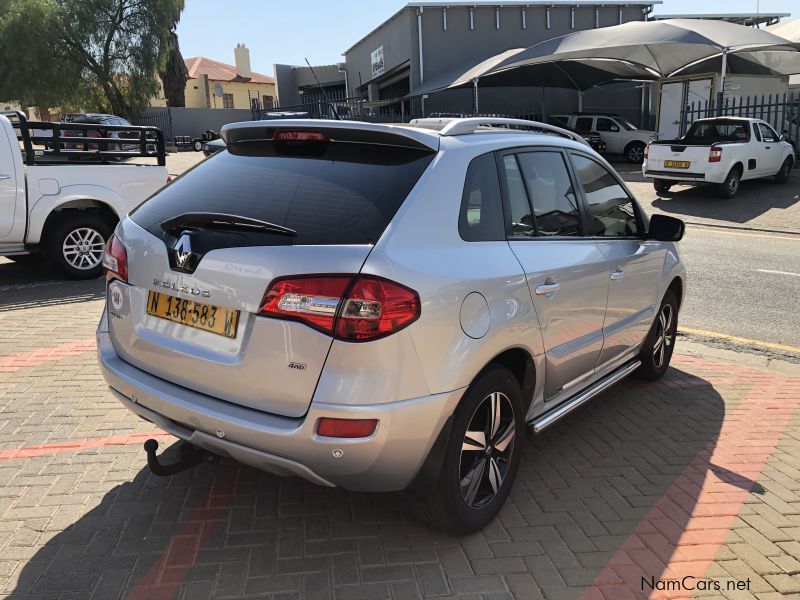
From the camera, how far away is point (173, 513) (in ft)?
10.3

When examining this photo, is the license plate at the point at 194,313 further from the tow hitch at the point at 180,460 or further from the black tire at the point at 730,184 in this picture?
the black tire at the point at 730,184

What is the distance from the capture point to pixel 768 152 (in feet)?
52.0

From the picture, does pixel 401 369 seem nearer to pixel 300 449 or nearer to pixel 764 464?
pixel 300 449

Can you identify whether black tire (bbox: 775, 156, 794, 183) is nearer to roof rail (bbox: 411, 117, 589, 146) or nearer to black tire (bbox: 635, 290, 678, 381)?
black tire (bbox: 635, 290, 678, 381)

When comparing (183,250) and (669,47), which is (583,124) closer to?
(669,47)

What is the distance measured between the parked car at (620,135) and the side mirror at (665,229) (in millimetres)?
21651

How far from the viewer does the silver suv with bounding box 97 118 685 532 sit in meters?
2.47

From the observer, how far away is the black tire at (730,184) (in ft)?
49.7

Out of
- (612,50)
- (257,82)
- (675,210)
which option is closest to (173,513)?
(675,210)

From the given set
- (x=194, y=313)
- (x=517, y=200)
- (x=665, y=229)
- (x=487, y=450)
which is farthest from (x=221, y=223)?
(x=665, y=229)

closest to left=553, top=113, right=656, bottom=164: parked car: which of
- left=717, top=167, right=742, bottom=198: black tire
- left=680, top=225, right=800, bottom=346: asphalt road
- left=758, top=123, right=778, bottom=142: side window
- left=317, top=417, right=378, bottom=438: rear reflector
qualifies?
left=758, top=123, right=778, bottom=142: side window

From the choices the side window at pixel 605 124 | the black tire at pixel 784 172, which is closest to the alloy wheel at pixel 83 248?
the black tire at pixel 784 172

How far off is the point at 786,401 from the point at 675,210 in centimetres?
1086

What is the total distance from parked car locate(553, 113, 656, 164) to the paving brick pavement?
21823mm
